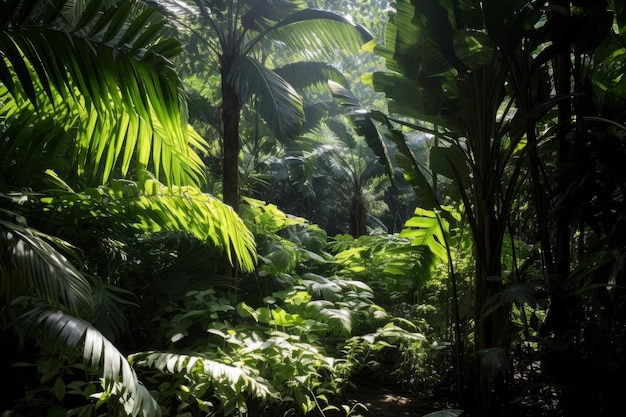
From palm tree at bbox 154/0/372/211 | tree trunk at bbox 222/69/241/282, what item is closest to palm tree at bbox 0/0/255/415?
tree trunk at bbox 222/69/241/282

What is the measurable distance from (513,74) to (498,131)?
1.05 feet

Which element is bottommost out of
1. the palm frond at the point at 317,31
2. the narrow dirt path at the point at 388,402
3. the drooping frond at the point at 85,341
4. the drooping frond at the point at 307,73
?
the narrow dirt path at the point at 388,402

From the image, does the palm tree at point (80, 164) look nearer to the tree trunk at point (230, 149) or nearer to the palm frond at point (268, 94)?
the tree trunk at point (230, 149)

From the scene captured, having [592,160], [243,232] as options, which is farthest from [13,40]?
[592,160]

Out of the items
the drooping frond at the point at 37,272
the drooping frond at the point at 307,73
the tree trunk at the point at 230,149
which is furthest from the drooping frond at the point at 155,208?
the drooping frond at the point at 307,73

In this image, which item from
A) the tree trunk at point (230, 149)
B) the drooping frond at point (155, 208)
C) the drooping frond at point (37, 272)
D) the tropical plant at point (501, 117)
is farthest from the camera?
the tree trunk at point (230, 149)

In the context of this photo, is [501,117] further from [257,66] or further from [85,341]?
[257,66]

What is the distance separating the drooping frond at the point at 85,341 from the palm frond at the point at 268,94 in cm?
290

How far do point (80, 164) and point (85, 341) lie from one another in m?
1.76

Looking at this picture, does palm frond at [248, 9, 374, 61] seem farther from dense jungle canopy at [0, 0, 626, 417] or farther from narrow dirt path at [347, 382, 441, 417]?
narrow dirt path at [347, 382, 441, 417]

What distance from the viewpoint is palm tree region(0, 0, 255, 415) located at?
7.41 feet

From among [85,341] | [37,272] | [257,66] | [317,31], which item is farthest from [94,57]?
[317,31]

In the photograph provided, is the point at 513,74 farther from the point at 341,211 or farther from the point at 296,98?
the point at 341,211

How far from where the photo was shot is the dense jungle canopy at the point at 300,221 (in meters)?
2.36
